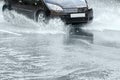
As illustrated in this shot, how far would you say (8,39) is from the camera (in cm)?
1326

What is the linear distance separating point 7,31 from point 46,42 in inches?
118

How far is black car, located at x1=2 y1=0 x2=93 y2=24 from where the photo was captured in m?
14.9

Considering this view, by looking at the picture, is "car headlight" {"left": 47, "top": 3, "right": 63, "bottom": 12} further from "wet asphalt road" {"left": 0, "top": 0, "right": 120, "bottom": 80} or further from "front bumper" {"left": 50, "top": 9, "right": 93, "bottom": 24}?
"wet asphalt road" {"left": 0, "top": 0, "right": 120, "bottom": 80}

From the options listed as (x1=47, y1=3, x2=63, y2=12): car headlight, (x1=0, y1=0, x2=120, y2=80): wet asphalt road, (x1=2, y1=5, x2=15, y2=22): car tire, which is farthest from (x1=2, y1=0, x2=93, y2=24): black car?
(x1=2, y1=5, x2=15, y2=22): car tire

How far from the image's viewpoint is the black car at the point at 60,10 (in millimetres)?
14938

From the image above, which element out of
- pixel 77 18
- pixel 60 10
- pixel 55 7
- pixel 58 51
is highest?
pixel 55 7

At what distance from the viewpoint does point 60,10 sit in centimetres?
1498

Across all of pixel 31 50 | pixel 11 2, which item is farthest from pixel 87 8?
pixel 31 50

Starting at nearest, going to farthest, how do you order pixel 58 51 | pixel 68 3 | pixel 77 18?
1. pixel 58 51
2. pixel 77 18
3. pixel 68 3

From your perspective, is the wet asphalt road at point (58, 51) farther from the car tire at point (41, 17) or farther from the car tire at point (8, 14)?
the car tire at point (8, 14)

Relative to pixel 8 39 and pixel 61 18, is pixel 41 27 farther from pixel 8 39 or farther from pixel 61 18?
pixel 8 39

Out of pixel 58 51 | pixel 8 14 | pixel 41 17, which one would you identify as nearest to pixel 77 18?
pixel 41 17

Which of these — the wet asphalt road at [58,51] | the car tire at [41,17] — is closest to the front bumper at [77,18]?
the wet asphalt road at [58,51]

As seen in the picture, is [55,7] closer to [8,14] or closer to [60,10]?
[60,10]
